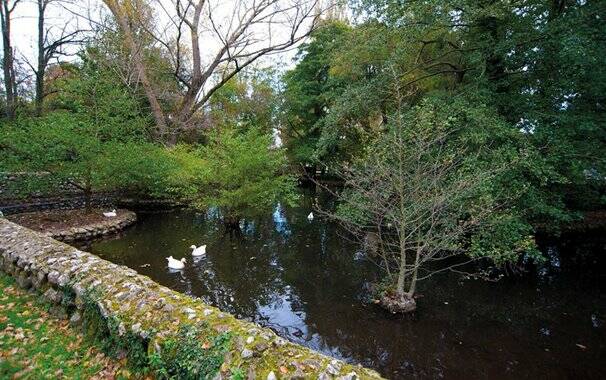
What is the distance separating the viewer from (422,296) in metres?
7.19

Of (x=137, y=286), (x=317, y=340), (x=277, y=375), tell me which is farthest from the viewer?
(x=317, y=340)

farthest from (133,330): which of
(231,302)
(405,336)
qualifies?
(405,336)

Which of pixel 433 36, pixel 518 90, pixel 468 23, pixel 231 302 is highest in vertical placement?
pixel 433 36

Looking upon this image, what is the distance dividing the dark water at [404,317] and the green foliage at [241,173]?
1407 mm

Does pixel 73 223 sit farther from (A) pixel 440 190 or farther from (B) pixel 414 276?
(A) pixel 440 190

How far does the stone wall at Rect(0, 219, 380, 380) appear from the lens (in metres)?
2.58

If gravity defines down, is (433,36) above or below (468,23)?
above

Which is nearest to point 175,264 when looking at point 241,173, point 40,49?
point 241,173

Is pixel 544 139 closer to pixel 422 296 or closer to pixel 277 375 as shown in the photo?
pixel 422 296

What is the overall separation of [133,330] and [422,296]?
5804 mm

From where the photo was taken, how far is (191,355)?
2.83 m

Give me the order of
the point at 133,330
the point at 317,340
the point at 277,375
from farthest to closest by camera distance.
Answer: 1. the point at 317,340
2. the point at 133,330
3. the point at 277,375

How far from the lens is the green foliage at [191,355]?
2711 mm

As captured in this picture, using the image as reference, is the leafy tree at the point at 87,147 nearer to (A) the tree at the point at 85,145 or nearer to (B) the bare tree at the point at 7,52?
(A) the tree at the point at 85,145
